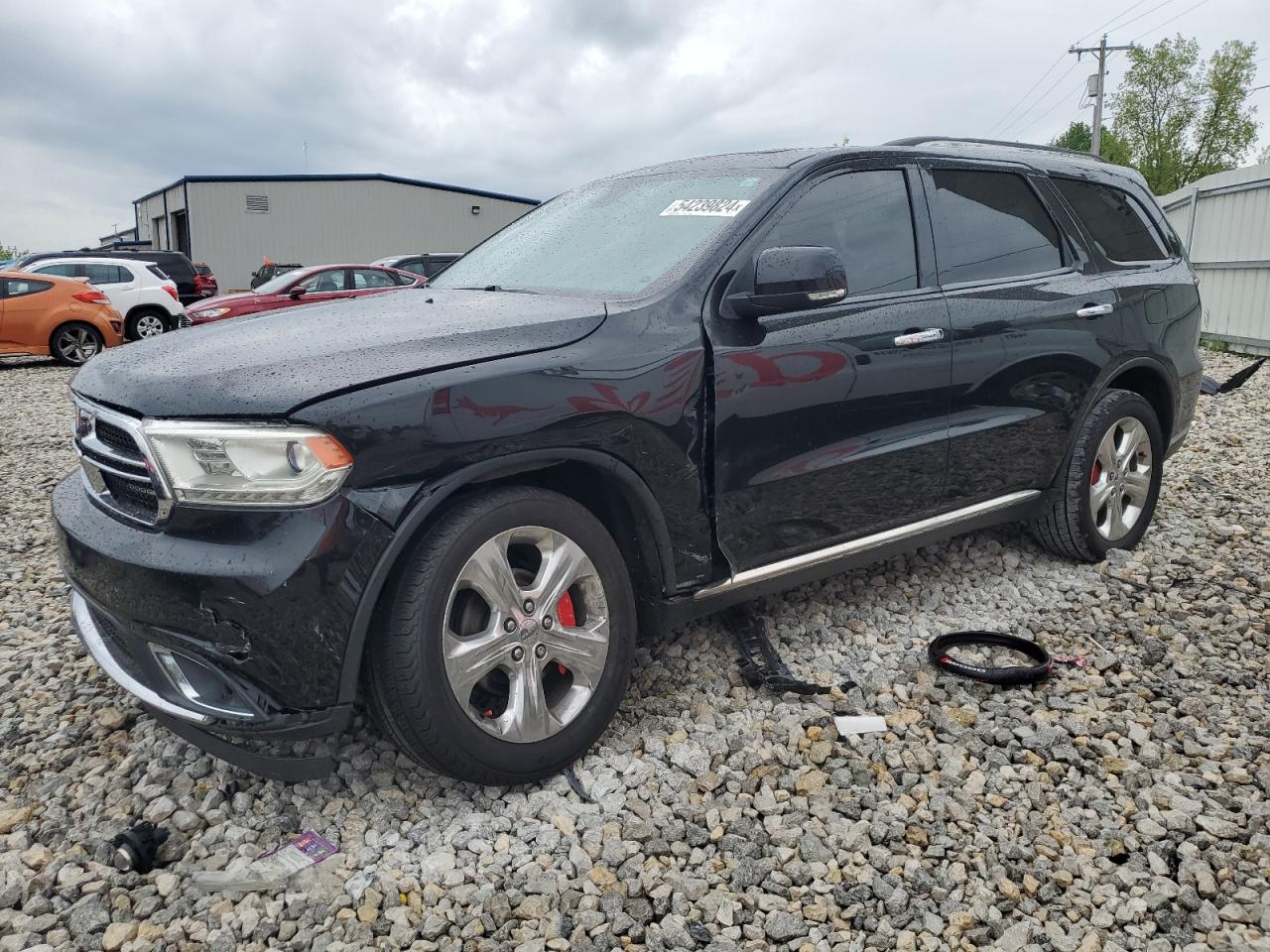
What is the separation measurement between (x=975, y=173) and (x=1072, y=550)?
5.75 feet

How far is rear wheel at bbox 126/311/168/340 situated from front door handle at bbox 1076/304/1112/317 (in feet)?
49.4

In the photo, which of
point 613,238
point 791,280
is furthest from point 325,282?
point 791,280

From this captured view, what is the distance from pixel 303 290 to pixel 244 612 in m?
12.5

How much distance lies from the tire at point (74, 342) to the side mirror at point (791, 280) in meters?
13.3

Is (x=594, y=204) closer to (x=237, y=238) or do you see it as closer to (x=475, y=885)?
(x=475, y=885)

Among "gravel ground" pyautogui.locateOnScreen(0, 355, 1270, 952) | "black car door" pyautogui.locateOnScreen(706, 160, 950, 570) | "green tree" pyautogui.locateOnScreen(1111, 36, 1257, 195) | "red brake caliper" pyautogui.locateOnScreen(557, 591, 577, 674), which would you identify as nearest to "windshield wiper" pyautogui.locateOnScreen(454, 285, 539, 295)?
"black car door" pyautogui.locateOnScreen(706, 160, 950, 570)

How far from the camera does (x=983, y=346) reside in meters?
3.68

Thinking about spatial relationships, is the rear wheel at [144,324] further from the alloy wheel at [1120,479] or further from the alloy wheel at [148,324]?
the alloy wheel at [1120,479]

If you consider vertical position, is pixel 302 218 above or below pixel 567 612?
above

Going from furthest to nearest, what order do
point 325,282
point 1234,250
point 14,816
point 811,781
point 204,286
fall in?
point 204,286 < point 325,282 < point 1234,250 < point 811,781 < point 14,816

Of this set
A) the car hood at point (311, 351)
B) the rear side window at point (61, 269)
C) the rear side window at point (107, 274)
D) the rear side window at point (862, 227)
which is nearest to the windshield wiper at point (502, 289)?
the car hood at point (311, 351)

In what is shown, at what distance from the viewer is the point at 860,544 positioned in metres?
3.43

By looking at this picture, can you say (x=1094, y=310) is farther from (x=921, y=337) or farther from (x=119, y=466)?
(x=119, y=466)

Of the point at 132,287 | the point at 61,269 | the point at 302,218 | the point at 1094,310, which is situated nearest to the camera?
A: the point at 1094,310
